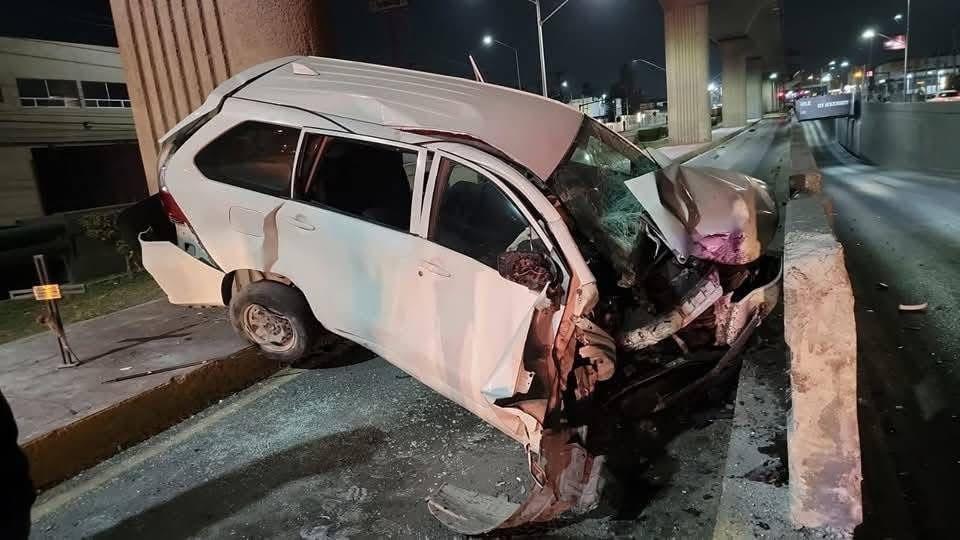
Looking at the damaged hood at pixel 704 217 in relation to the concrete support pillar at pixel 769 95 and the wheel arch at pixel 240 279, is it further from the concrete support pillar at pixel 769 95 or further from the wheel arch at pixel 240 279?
the concrete support pillar at pixel 769 95

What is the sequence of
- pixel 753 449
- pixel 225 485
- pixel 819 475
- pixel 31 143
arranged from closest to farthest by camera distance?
1. pixel 819 475
2. pixel 753 449
3. pixel 225 485
4. pixel 31 143

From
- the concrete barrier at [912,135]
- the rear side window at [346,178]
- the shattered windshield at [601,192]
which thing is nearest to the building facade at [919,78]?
the concrete barrier at [912,135]

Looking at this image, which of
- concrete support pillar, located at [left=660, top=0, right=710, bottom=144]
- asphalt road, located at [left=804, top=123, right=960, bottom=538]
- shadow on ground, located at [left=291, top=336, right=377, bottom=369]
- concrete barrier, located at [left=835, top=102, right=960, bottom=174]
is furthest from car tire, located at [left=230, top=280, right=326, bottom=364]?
concrete support pillar, located at [left=660, top=0, right=710, bottom=144]

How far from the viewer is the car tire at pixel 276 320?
4.47 m

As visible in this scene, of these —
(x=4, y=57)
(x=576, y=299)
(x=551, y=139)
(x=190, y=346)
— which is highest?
(x=4, y=57)

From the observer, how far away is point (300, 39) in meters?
6.26

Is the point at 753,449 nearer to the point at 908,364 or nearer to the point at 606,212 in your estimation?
the point at 606,212

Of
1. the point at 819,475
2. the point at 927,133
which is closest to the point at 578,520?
the point at 819,475

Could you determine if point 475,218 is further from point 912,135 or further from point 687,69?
point 687,69

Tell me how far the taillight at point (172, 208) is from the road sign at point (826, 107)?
3742 cm

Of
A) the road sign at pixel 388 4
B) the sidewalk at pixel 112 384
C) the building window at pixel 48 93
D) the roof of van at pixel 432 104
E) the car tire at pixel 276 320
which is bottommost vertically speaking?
the sidewalk at pixel 112 384

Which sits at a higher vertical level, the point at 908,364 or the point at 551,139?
the point at 551,139

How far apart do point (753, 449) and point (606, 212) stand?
174 centimetres

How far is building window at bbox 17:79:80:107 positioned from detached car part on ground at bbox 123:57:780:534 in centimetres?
3219
